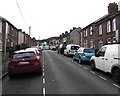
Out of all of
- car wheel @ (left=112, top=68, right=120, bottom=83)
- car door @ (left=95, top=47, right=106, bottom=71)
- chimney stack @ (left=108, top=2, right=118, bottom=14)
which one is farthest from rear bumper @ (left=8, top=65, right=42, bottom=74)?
chimney stack @ (left=108, top=2, right=118, bottom=14)

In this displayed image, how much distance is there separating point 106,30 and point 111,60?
54.1 ft

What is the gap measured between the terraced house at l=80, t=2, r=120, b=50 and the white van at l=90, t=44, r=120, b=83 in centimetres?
815

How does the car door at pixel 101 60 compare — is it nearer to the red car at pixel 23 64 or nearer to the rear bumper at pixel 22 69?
the red car at pixel 23 64

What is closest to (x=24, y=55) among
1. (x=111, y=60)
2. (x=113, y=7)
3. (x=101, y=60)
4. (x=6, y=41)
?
(x=101, y=60)

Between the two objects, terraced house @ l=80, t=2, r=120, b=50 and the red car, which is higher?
terraced house @ l=80, t=2, r=120, b=50

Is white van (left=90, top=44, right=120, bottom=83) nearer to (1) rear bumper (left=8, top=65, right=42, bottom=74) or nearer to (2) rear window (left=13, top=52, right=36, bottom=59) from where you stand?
(1) rear bumper (left=8, top=65, right=42, bottom=74)

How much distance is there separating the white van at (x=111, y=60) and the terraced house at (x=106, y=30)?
8.15 meters

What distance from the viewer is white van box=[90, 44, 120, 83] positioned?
817 cm

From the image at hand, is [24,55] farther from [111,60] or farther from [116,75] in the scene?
[116,75]

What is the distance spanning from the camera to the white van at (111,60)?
26.8ft

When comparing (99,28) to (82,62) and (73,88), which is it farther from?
(73,88)

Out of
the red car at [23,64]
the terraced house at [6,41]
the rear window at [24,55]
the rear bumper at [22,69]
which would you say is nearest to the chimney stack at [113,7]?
the terraced house at [6,41]

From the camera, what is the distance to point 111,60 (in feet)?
28.8

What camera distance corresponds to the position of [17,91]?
264 inches
